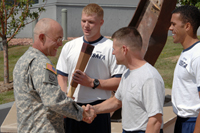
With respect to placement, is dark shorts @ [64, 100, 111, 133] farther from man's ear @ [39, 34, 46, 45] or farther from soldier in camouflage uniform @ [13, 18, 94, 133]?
man's ear @ [39, 34, 46, 45]

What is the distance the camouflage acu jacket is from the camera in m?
2.48

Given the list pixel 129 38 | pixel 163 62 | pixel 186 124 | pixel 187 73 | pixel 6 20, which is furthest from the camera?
pixel 163 62

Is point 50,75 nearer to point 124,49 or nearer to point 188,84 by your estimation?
point 124,49

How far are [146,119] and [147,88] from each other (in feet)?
0.96

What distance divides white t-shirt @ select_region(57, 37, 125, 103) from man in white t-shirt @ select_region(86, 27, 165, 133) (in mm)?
745

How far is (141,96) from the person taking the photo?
7.92ft

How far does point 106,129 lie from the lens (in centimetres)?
350

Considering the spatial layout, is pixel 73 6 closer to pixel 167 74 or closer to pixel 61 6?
pixel 61 6

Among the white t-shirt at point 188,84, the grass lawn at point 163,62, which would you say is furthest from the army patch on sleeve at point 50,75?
the grass lawn at point 163,62

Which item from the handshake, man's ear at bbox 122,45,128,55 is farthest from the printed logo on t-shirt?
the handshake

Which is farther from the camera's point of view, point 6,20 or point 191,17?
point 6,20

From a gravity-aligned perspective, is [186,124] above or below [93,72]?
below

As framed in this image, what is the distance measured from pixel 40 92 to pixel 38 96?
0.10 metres

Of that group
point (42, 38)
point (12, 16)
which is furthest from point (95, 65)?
point (12, 16)
